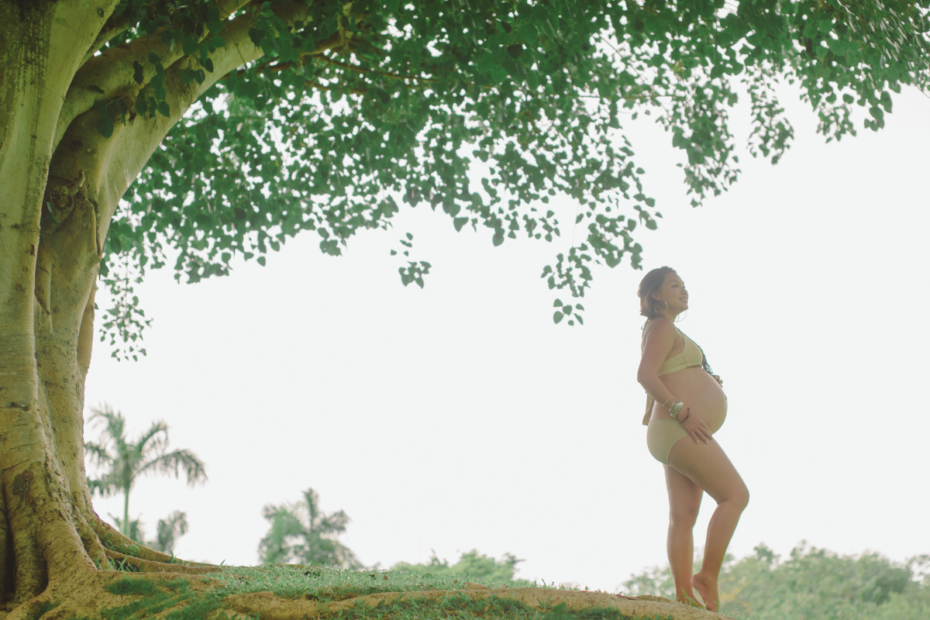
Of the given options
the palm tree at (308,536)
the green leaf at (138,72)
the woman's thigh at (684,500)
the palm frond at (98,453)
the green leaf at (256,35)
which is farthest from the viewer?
the palm tree at (308,536)

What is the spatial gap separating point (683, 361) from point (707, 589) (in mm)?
1179

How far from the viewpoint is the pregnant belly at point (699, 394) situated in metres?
3.45

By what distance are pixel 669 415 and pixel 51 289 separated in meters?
3.77

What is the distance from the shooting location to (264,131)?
8.06 meters

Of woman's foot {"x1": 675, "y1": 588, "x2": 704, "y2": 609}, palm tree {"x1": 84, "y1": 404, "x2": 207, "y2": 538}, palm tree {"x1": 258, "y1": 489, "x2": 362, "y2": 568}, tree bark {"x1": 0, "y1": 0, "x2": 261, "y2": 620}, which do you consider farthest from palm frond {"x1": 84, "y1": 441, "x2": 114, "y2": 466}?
woman's foot {"x1": 675, "y1": 588, "x2": 704, "y2": 609}

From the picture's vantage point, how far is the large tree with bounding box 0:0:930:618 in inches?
133

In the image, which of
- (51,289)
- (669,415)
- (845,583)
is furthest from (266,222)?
(845,583)

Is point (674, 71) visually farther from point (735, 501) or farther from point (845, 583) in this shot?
point (845, 583)

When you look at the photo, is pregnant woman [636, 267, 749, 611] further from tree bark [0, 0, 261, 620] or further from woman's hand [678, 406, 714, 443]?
tree bark [0, 0, 261, 620]

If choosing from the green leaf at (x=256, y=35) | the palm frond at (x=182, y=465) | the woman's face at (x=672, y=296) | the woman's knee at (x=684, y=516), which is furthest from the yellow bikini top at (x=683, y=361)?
the palm frond at (x=182, y=465)

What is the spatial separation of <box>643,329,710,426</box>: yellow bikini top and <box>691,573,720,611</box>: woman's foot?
2.80 ft

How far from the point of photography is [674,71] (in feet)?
26.9

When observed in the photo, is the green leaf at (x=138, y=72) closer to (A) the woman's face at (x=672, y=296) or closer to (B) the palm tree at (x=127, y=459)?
(A) the woman's face at (x=672, y=296)

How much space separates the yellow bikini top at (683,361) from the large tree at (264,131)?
84.1 inches
